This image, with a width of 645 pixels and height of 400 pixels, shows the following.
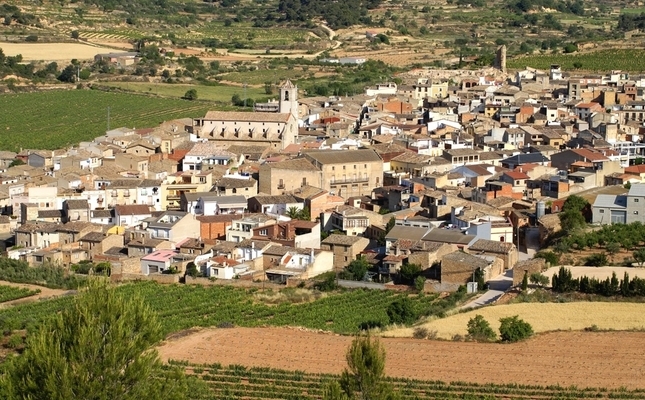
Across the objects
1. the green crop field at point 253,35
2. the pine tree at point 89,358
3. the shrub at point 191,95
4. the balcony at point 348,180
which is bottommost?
the balcony at point 348,180

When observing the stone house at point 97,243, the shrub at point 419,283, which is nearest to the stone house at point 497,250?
the shrub at point 419,283

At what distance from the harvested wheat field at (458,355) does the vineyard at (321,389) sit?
36 cm

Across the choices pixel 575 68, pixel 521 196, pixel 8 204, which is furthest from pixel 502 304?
pixel 575 68

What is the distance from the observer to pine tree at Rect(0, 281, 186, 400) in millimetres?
11641

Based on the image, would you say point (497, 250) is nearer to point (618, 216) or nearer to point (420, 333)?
point (618, 216)

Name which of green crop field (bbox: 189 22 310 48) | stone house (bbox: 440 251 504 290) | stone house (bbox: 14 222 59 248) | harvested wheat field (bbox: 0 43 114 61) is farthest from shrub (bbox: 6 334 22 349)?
green crop field (bbox: 189 22 310 48)

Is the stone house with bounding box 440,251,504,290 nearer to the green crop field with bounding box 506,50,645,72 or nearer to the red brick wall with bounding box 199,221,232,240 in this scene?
the red brick wall with bounding box 199,221,232,240

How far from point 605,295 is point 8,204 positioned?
1589cm

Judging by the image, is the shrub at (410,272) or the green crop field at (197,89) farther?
the green crop field at (197,89)

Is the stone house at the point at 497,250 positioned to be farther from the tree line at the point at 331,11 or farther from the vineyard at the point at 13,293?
the tree line at the point at 331,11

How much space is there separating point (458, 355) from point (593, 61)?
45.1m

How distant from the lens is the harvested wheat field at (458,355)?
1905 centimetres

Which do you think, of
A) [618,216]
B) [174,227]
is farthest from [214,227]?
[618,216]

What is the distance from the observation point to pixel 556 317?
2212 centimetres
